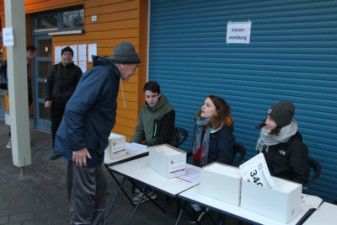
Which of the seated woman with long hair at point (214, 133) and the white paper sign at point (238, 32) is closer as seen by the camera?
the seated woman with long hair at point (214, 133)

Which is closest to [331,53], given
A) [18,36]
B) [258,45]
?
[258,45]

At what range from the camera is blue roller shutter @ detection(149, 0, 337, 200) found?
3078 millimetres

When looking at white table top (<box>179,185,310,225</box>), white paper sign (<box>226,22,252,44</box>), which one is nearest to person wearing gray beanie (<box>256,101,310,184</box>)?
white table top (<box>179,185,310,225</box>)

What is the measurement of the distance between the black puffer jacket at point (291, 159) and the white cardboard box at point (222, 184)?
0.71 m

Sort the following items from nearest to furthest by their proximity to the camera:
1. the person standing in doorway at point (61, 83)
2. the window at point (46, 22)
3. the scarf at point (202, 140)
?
the scarf at point (202, 140) → the person standing in doorway at point (61, 83) → the window at point (46, 22)

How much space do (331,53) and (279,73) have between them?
1.86 ft

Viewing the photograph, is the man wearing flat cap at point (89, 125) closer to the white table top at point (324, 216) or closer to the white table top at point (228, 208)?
the white table top at point (228, 208)

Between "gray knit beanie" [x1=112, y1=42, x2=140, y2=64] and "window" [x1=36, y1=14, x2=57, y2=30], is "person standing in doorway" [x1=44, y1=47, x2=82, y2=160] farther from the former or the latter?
"gray knit beanie" [x1=112, y1=42, x2=140, y2=64]

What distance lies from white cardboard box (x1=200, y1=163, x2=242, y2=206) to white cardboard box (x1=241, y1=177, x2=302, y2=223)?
49mm

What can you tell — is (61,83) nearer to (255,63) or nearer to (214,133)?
(214,133)

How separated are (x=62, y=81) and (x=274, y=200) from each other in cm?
401

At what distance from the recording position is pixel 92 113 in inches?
81.0

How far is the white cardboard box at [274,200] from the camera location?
66.7 inches

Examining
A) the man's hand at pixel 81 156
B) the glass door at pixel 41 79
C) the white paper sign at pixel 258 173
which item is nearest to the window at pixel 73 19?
the glass door at pixel 41 79
